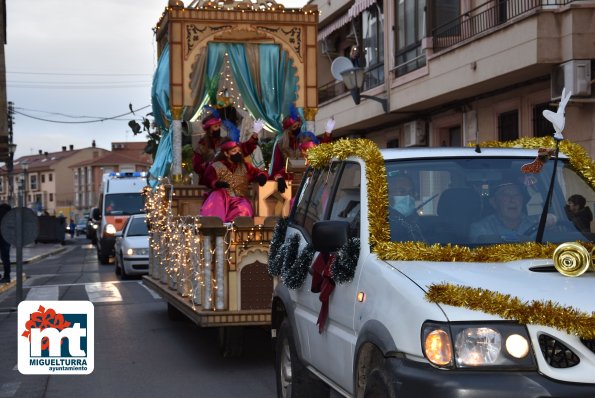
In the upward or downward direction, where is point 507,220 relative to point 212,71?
downward

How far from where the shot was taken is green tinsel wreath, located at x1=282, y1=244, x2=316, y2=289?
20.7 ft

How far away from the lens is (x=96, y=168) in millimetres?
126375

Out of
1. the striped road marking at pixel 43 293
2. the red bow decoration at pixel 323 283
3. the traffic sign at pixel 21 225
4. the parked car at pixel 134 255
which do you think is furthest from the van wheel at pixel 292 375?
the parked car at pixel 134 255

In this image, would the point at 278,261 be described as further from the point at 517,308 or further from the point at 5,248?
the point at 5,248

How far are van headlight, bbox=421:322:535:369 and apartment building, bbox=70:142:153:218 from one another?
116 metres

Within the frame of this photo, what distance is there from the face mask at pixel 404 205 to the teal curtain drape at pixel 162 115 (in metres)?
8.39

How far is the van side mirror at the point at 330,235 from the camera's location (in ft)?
17.6

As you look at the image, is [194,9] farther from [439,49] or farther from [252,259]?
[439,49]

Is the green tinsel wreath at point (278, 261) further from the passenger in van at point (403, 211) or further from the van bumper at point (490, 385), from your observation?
the van bumper at point (490, 385)

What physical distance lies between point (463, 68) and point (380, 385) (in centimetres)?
1671

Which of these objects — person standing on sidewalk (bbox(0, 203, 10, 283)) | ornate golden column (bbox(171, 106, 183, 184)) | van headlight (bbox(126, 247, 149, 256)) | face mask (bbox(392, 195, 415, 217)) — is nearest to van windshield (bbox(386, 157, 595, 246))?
face mask (bbox(392, 195, 415, 217))

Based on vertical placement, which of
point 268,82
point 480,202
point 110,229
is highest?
point 268,82

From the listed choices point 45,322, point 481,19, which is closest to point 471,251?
point 45,322

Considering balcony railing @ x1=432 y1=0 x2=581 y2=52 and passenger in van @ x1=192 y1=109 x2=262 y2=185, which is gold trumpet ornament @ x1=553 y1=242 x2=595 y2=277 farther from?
balcony railing @ x1=432 y1=0 x2=581 y2=52
